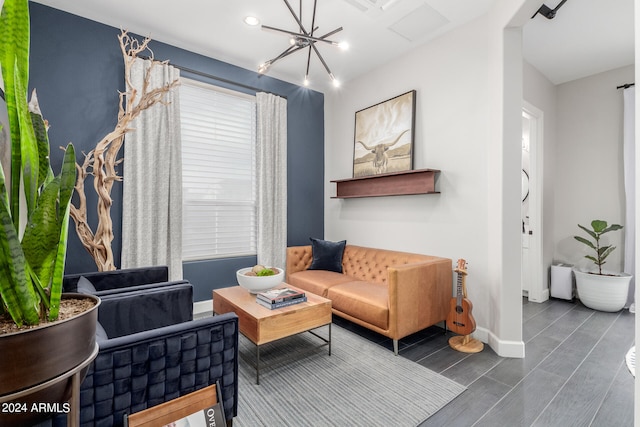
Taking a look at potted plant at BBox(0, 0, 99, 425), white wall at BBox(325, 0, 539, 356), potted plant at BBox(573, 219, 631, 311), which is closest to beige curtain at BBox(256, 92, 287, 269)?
white wall at BBox(325, 0, 539, 356)

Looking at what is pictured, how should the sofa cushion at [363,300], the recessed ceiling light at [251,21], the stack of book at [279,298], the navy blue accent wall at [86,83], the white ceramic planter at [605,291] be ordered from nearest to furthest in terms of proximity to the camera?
the stack of book at [279,298] → the sofa cushion at [363,300] → the navy blue accent wall at [86,83] → the recessed ceiling light at [251,21] → the white ceramic planter at [605,291]

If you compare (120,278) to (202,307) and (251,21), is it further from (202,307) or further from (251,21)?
(251,21)

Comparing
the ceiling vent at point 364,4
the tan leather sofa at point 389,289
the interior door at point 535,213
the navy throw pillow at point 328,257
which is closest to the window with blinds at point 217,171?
the navy throw pillow at point 328,257

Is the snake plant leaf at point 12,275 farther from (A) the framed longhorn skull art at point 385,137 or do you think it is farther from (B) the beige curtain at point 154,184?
(A) the framed longhorn skull art at point 385,137

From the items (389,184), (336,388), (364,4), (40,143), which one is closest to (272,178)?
(389,184)

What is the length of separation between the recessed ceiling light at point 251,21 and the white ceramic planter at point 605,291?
15.3 feet

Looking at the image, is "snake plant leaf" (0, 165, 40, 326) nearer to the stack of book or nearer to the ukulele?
the stack of book

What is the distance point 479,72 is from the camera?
2820mm

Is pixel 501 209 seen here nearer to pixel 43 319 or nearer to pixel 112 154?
pixel 43 319

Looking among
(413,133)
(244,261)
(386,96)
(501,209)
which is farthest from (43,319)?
(386,96)

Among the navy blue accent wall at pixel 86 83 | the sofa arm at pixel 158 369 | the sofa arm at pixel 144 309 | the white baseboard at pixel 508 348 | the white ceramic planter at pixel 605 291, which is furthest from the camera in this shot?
the white ceramic planter at pixel 605 291

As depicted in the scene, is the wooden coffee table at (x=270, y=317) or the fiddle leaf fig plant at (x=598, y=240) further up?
the fiddle leaf fig plant at (x=598, y=240)

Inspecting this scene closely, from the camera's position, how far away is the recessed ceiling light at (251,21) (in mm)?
2923

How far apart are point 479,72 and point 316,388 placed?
119 inches
